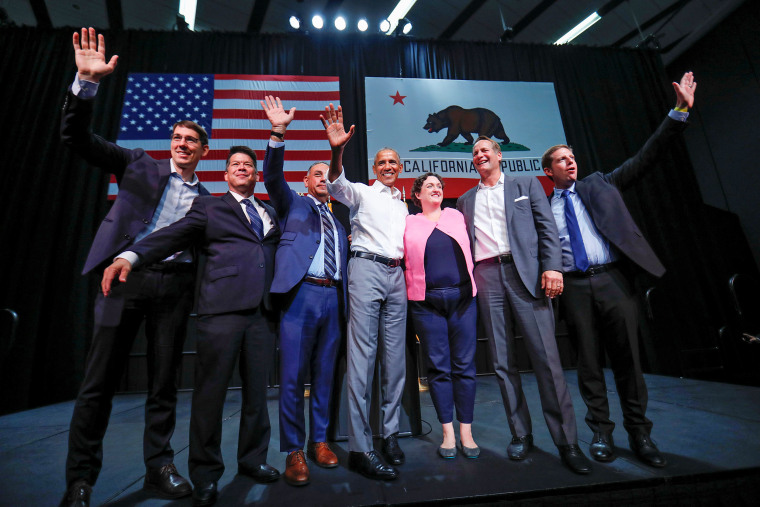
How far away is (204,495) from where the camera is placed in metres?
1.40

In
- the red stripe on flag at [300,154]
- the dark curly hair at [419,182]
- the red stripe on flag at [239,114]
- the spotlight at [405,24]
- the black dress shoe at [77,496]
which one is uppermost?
the spotlight at [405,24]

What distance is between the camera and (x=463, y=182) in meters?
4.60

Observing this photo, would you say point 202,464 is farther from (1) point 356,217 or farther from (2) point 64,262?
(2) point 64,262

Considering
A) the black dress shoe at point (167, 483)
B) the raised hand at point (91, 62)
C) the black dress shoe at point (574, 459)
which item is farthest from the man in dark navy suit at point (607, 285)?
the raised hand at point (91, 62)

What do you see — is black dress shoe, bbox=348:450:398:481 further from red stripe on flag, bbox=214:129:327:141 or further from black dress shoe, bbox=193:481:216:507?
red stripe on flag, bbox=214:129:327:141

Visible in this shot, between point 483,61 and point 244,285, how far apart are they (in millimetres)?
5511

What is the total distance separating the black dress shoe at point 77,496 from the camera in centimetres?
137

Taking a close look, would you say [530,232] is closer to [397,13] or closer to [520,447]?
[520,447]

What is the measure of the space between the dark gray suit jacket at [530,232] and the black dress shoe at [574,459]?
2.43 feet

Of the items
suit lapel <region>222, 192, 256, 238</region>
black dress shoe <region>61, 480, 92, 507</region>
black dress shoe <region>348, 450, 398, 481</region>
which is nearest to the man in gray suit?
black dress shoe <region>348, 450, 398, 481</region>

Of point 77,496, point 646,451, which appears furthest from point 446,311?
point 77,496

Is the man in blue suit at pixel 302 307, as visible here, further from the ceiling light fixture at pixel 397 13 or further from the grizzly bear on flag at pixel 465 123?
the ceiling light fixture at pixel 397 13

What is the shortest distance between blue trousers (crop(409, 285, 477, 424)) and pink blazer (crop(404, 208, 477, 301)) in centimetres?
8

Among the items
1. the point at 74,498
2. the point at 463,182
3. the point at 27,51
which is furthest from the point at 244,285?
the point at 27,51
